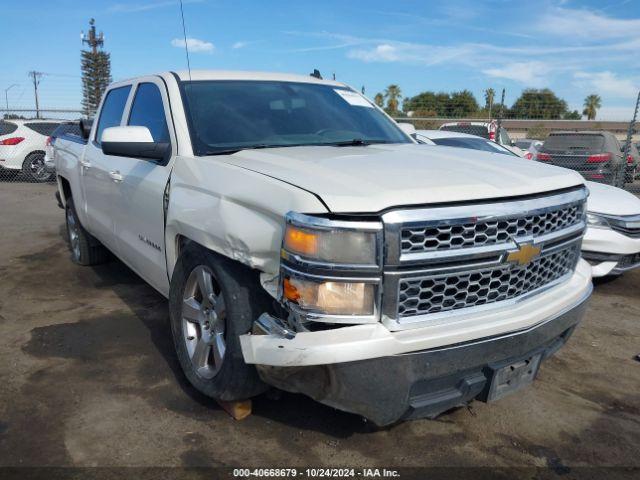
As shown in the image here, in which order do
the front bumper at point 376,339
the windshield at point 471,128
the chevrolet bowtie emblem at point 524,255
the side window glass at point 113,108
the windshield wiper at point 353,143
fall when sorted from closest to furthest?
1. the front bumper at point 376,339
2. the chevrolet bowtie emblem at point 524,255
3. the windshield wiper at point 353,143
4. the side window glass at point 113,108
5. the windshield at point 471,128

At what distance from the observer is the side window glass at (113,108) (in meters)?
4.40

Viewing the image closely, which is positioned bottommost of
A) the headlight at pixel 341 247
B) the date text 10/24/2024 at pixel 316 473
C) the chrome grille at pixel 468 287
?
the date text 10/24/2024 at pixel 316 473

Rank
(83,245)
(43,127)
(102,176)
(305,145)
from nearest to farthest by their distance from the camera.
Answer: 1. (305,145)
2. (102,176)
3. (83,245)
4. (43,127)

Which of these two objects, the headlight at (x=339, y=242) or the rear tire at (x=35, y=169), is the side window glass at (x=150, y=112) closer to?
the headlight at (x=339, y=242)

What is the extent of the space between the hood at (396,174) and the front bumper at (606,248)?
237 cm

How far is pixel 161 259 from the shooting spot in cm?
333

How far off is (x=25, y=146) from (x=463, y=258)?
14.3m

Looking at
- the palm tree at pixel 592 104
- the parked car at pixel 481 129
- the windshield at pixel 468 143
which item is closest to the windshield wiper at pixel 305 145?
the windshield at pixel 468 143

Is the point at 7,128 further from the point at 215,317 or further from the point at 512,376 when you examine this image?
the point at 512,376

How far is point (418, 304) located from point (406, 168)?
681 millimetres

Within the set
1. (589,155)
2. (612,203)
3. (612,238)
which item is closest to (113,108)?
(612,238)

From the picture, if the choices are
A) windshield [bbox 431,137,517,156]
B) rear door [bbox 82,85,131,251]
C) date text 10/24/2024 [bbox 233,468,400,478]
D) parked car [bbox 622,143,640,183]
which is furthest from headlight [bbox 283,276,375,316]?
parked car [bbox 622,143,640,183]

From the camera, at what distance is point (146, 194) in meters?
3.39

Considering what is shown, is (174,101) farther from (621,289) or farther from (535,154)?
(535,154)
